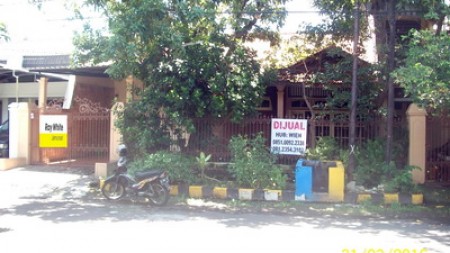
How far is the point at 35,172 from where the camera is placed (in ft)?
46.3

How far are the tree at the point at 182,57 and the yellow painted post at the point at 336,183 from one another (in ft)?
10.3

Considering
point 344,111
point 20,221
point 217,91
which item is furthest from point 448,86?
point 20,221

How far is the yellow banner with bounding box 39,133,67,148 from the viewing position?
48.6 feet

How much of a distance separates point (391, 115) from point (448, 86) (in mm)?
2768

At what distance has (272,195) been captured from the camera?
1120cm

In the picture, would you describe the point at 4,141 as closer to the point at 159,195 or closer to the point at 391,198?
the point at 159,195

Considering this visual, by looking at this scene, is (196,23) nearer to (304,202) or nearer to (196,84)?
(196,84)

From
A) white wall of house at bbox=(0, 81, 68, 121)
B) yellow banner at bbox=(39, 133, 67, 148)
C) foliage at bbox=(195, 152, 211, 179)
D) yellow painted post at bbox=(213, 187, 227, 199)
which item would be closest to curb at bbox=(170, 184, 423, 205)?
yellow painted post at bbox=(213, 187, 227, 199)

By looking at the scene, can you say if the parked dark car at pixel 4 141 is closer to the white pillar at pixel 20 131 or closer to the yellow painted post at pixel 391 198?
the white pillar at pixel 20 131

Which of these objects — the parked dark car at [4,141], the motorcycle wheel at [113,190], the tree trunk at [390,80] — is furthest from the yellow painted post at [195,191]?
the parked dark car at [4,141]

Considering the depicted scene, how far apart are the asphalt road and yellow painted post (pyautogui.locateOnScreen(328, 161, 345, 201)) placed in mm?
1682

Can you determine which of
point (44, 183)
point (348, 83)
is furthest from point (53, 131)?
point (348, 83)

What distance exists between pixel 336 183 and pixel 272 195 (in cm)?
153

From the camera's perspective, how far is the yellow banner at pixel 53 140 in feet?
48.6
